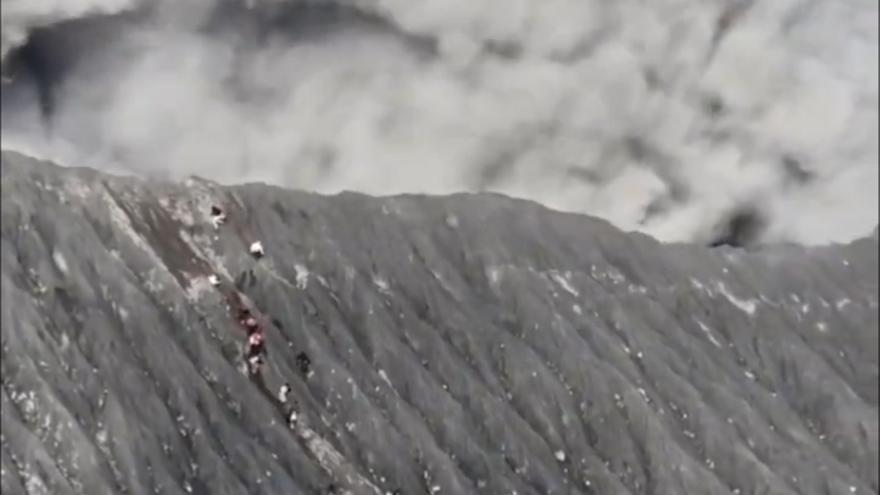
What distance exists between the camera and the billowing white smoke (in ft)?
136

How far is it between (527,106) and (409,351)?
10611 millimetres

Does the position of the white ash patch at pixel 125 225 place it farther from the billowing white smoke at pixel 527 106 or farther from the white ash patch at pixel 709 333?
the white ash patch at pixel 709 333

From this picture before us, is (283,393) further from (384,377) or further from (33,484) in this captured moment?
(33,484)

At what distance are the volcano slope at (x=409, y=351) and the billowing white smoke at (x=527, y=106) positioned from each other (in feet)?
5.21

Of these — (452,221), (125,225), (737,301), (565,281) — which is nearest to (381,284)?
(452,221)

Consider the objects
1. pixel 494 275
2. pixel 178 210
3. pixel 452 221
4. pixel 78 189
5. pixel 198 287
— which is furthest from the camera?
pixel 452 221

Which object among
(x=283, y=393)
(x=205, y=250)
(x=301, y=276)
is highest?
(x=301, y=276)

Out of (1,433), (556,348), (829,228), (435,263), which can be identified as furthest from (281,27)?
(829,228)

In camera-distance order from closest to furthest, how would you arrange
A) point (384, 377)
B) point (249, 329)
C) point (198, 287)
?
point (198, 287)
point (249, 329)
point (384, 377)

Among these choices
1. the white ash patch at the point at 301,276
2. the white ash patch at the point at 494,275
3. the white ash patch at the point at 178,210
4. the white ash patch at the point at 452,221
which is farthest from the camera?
the white ash patch at the point at 452,221

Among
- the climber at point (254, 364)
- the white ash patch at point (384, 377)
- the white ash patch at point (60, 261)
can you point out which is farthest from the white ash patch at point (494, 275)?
the white ash patch at point (60, 261)

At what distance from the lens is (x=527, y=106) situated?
1980 inches

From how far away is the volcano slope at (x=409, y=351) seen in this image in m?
37.0

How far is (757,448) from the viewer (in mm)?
46656
